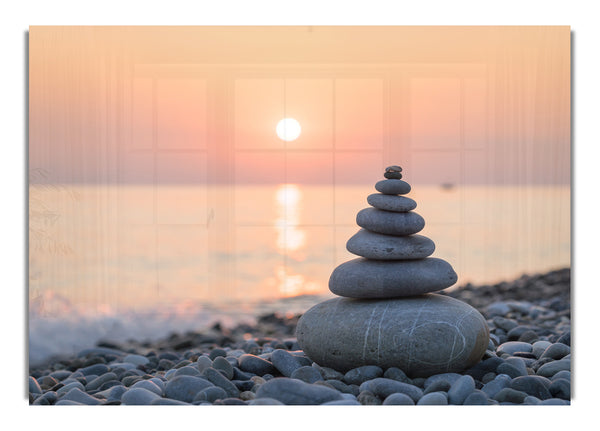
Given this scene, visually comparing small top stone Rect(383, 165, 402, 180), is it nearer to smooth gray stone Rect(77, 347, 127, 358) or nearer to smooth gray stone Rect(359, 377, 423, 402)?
smooth gray stone Rect(359, 377, 423, 402)

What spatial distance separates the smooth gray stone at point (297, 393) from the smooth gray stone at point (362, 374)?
397 mm

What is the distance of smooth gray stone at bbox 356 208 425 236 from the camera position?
489 centimetres

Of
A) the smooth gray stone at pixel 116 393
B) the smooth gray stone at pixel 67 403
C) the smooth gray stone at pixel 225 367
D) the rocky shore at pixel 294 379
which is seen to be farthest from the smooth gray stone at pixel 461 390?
the smooth gray stone at pixel 67 403

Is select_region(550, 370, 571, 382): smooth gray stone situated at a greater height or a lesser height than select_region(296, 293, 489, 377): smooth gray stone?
lesser

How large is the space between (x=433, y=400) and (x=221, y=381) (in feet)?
4.55

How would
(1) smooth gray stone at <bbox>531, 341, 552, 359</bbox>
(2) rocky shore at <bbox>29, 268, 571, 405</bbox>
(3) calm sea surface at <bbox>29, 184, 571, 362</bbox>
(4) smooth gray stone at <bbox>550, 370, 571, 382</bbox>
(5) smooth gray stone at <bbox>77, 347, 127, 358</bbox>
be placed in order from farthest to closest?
(5) smooth gray stone at <bbox>77, 347, 127, 358</bbox>
(1) smooth gray stone at <bbox>531, 341, 552, 359</bbox>
(3) calm sea surface at <bbox>29, 184, 571, 362</bbox>
(4) smooth gray stone at <bbox>550, 370, 571, 382</bbox>
(2) rocky shore at <bbox>29, 268, 571, 405</bbox>

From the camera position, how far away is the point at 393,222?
489 cm

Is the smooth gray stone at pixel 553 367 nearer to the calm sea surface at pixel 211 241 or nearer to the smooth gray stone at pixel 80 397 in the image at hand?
the calm sea surface at pixel 211 241

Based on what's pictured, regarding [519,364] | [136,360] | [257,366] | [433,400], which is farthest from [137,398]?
[519,364]

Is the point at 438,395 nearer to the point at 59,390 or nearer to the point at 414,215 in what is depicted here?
the point at 414,215

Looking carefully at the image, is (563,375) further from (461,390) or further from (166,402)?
Answer: (166,402)

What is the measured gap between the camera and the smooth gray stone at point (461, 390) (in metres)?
4.27

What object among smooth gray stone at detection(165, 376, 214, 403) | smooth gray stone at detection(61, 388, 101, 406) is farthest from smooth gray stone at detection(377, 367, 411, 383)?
smooth gray stone at detection(61, 388, 101, 406)

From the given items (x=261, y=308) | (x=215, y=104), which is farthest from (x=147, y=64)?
(x=261, y=308)
